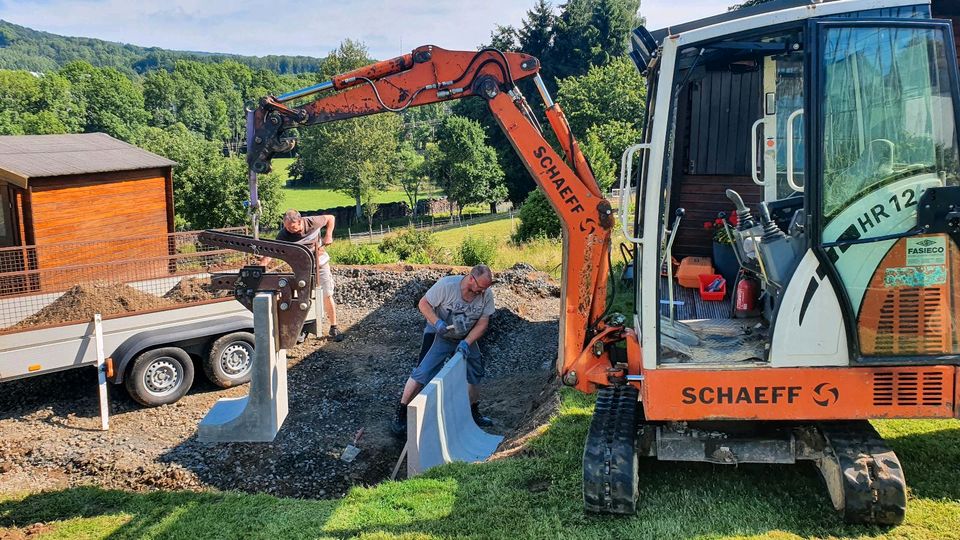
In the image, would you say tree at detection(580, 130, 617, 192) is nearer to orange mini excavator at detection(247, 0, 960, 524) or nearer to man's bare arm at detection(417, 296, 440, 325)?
man's bare arm at detection(417, 296, 440, 325)

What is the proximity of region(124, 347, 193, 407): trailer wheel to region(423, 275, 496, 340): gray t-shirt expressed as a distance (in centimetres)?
308

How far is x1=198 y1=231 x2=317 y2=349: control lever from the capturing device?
5.50m

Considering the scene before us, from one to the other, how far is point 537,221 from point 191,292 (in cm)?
1380

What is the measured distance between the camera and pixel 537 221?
21.5 metres

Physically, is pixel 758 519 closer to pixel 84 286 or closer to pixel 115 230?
pixel 84 286

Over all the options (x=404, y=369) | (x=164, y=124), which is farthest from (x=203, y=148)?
(x=164, y=124)

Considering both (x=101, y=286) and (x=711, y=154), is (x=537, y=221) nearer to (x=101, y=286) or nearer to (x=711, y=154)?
(x=711, y=154)

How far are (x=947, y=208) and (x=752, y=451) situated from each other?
5.62ft

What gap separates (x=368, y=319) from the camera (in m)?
11.2

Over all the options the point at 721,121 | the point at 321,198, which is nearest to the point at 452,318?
the point at 721,121

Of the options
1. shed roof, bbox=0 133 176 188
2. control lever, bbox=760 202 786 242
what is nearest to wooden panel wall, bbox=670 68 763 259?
control lever, bbox=760 202 786 242

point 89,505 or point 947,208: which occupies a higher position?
point 947,208

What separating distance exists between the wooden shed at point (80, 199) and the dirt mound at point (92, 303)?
2958mm

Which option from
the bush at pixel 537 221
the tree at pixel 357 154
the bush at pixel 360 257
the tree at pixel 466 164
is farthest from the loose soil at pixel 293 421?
the tree at pixel 357 154
